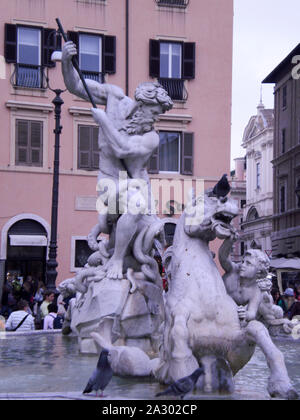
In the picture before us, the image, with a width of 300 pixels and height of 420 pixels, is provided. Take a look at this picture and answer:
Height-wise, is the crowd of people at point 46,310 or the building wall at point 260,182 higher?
the building wall at point 260,182

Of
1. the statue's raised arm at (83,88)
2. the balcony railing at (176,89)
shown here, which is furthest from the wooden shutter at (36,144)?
the statue's raised arm at (83,88)

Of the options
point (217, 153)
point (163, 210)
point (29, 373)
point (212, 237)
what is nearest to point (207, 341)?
point (212, 237)

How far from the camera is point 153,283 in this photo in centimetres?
637

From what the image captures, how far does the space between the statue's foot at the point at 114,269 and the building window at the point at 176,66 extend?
22223 mm

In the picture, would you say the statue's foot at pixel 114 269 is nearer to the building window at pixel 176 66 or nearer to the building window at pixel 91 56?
the building window at pixel 91 56

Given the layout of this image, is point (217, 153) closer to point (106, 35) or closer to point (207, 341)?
point (106, 35)

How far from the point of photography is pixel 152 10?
1117 inches

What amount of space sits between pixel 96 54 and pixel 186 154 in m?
4.87

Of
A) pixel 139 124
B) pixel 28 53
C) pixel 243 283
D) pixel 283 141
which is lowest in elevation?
pixel 243 283

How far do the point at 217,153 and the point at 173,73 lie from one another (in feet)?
11.2

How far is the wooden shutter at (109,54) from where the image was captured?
27453 mm

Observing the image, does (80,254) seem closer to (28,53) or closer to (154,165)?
(154,165)

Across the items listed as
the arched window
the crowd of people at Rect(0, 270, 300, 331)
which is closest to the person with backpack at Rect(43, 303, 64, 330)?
the crowd of people at Rect(0, 270, 300, 331)

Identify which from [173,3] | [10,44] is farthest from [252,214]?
[10,44]
